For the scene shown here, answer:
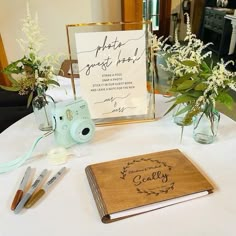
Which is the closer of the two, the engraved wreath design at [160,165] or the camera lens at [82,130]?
the engraved wreath design at [160,165]

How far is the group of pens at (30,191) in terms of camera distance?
0.56m

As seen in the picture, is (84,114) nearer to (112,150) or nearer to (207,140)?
(112,150)

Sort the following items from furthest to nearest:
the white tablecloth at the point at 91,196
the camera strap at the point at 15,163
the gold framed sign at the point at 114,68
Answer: the gold framed sign at the point at 114,68 → the camera strap at the point at 15,163 → the white tablecloth at the point at 91,196

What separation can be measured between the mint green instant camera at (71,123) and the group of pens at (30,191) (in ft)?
0.38

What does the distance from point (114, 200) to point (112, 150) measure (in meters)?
0.23

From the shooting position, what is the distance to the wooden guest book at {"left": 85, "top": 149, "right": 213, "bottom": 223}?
0.54 meters

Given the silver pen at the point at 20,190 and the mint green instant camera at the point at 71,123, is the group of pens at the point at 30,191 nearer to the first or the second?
the silver pen at the point at 20,190

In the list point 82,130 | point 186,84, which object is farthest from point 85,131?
point 186,84

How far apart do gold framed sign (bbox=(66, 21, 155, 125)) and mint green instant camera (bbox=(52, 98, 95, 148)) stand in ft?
0.40

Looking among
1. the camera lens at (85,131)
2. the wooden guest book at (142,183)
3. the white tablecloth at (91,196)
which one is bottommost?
the white tablecloth at (91,196)

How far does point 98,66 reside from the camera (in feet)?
2.76

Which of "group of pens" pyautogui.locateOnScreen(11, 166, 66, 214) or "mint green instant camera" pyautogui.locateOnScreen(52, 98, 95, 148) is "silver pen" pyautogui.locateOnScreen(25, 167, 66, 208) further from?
"mint green instant camera" pyautogui.locateOnScreen(52, 98, 95, 148)

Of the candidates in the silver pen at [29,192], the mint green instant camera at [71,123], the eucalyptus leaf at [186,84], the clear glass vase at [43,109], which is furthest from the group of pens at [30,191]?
the eucalyptus leaf at [186,84]

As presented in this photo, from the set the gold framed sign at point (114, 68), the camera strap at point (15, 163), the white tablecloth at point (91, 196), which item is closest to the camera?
the white tablecloth at point (91, 196)
